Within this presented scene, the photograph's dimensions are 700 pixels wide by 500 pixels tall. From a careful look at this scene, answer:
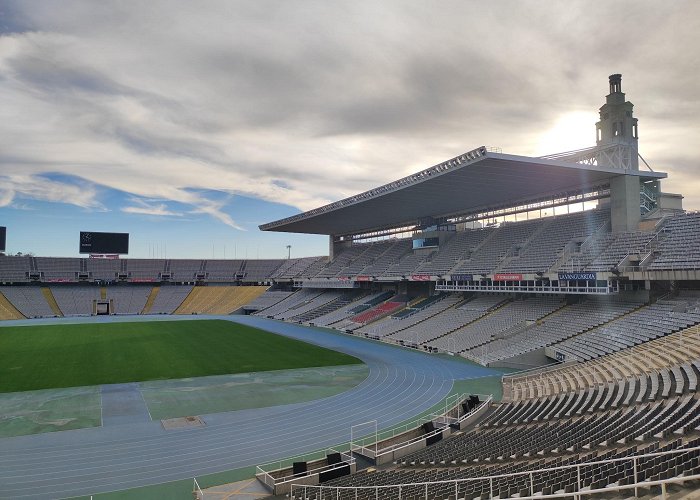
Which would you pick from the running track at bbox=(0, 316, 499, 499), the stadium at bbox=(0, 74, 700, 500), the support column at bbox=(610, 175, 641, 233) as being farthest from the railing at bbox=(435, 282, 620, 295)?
the running track at bbox=(0, 316, 499, 499)

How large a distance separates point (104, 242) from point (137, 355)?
55.8m

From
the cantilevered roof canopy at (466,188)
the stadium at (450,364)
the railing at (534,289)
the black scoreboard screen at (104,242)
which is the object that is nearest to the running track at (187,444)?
the stadium at (450,364)

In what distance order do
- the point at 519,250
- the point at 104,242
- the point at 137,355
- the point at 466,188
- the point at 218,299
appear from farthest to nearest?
the point at 218,299, the point at 104,242, the point at 519,250, the point at 466,188, the point at 137,355

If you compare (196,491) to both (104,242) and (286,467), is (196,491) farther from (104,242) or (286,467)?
(104,242)

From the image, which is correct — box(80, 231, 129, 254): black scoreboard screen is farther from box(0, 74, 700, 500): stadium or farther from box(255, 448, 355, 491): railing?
box(255, 448, 355, 491): railing

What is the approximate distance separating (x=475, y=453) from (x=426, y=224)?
4786cm

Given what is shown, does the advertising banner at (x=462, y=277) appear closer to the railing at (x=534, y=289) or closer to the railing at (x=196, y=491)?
the railing at (x=534, y=289)

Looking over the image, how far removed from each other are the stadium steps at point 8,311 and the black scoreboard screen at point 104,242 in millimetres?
13271

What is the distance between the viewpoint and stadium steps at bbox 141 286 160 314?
86000mm

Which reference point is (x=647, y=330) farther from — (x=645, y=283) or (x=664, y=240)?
(x=664, y=240)

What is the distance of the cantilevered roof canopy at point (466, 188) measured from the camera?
1383 inches

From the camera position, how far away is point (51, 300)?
3255 inches

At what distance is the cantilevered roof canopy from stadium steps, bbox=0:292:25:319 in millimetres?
44028

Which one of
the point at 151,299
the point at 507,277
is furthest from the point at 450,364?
the point at 151,299
